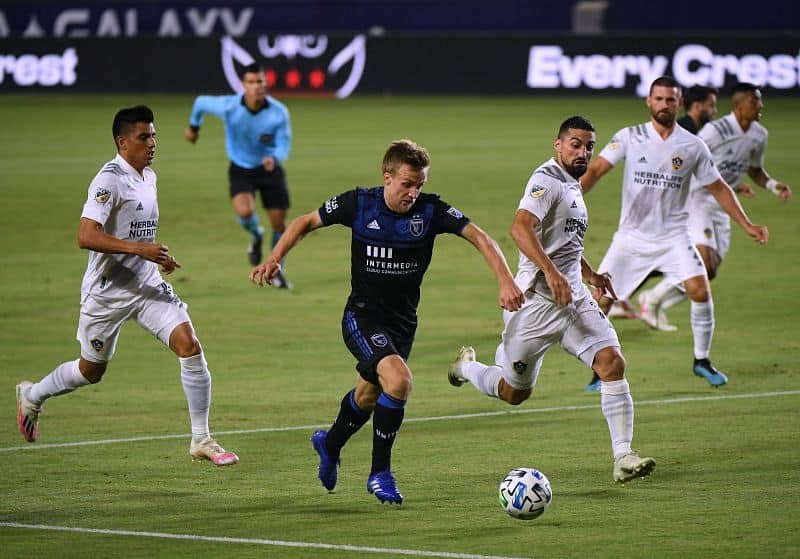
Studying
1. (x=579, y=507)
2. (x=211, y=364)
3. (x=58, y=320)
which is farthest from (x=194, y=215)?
(x=579, y=507)

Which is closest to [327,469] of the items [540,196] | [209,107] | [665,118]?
[540,196]

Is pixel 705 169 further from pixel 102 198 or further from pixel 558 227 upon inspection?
pixel 102 198

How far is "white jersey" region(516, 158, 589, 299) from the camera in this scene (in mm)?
9797

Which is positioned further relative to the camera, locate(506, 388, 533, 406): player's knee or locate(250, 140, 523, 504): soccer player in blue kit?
locate(506, 388, 533, 406): player's knee

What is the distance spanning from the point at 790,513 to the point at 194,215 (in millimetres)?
16458

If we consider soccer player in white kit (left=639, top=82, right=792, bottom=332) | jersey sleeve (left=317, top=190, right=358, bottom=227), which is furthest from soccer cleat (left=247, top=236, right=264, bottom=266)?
jersey sleeve (left=317, top=190, right=358, bottom=227)

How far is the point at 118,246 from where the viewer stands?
9562 millimetres

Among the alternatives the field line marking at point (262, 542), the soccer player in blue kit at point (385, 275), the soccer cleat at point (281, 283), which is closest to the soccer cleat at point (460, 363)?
the soccer player in blue kit at point (385, 275)

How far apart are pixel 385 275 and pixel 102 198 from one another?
6.54 ft

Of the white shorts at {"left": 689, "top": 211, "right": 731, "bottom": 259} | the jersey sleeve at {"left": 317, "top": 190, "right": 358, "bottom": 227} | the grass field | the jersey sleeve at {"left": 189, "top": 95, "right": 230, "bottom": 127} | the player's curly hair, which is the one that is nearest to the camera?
the grass field

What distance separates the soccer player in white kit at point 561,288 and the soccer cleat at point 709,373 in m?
2.89

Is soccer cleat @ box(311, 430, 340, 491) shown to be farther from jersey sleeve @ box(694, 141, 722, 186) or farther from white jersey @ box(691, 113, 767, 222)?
white jersey @ box(691, 113, 767, 222)

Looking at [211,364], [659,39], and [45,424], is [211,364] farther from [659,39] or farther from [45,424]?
[659,39]

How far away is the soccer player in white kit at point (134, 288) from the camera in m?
9.96
